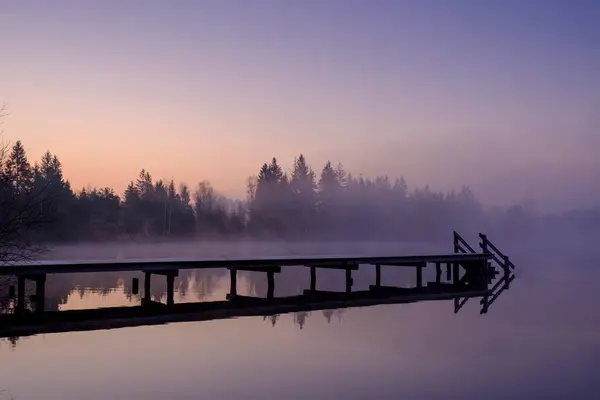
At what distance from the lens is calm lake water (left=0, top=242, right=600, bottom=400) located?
12.9 metres

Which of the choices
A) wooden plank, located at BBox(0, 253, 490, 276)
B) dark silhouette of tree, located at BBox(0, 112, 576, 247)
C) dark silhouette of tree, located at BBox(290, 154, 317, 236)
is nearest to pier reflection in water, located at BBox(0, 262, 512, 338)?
wooden plank, located at BBox(0, 253, 490, 276)

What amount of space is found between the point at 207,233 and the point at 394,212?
1984 inches

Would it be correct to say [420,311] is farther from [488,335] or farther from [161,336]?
[161,336]

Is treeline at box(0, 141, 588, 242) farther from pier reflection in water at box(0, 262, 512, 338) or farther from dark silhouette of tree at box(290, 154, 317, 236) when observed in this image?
pier reflection in water at box(0, 262, 512, 338)

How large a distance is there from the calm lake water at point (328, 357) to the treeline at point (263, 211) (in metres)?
47.0

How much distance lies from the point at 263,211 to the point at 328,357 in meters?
91.0

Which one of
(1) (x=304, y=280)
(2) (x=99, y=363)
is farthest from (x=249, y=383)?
(1) (x=304, y=280)

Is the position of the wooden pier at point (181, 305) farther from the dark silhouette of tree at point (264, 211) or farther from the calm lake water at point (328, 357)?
the dark silhouette of tree at point (264, 211)

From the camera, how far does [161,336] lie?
1789 centimetres

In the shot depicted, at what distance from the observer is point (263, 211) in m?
107

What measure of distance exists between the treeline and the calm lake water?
46994mm

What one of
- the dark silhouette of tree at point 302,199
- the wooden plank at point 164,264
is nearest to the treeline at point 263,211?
the dark silhouette of tree at point 302,199

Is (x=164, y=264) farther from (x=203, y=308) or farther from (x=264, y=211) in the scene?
(x=264, y=211)

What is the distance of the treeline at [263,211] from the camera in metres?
82.8
